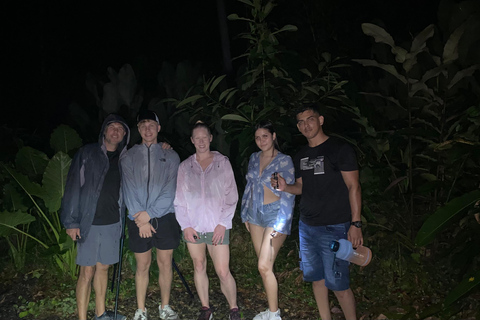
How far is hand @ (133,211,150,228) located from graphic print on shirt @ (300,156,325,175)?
1393 millimetres

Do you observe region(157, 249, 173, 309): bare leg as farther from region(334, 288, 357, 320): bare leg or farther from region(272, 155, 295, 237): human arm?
region(334, 288, 357, 320): bare leg

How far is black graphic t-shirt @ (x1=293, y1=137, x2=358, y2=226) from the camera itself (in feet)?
10.8

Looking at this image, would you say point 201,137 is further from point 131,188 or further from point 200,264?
point 200,264

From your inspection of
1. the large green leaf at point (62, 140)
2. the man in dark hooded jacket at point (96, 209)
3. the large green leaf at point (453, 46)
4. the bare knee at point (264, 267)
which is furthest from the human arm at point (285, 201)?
the large green leaf at point (62, 140)

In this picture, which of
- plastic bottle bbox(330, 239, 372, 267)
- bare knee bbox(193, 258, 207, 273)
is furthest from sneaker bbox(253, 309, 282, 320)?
plastic bottle bbox(330, 239, 372, 267)

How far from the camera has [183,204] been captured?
12.3ft

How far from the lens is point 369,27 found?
11.9 ft

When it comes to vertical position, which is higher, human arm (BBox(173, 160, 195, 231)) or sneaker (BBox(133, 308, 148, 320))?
human arm (BBox(173, 160, 195, 231))

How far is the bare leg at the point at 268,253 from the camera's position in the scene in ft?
11.8

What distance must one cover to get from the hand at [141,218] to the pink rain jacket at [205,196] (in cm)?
26

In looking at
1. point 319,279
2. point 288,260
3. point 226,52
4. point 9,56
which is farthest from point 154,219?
point 9,56

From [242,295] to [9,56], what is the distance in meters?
11.3

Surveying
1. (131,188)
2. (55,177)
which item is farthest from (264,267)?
(55,177)

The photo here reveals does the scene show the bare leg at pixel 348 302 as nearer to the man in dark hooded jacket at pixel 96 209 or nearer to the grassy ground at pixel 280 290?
the grassy ground at pixel 280 290
